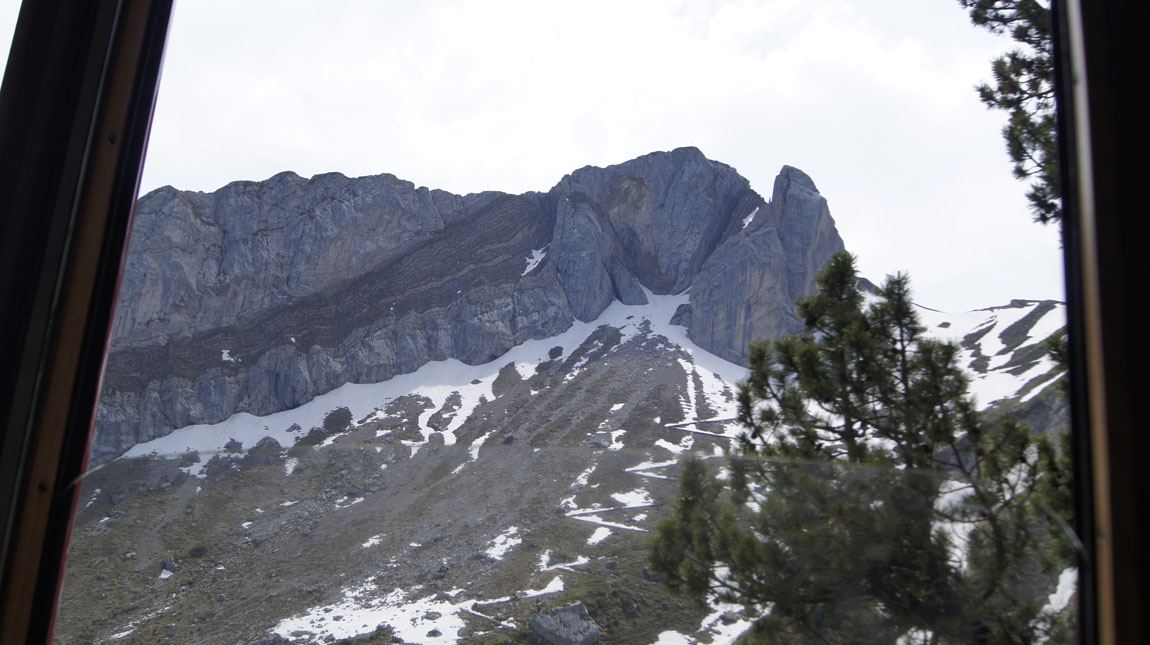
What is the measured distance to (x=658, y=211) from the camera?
5916 centimetres

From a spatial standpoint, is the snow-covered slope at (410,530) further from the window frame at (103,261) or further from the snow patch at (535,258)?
the snow patch at (535,258)

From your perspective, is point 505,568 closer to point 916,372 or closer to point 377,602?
point 377,602

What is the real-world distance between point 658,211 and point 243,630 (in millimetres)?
58816

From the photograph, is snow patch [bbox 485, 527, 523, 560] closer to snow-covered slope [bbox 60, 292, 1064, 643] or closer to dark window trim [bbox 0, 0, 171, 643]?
snow-covered slope [bbox 60, 292, 1064, 643]

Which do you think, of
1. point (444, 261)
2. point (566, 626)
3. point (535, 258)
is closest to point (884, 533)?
point (566, 626)

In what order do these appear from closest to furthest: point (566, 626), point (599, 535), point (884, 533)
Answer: point (884, 533)
point (566, 626)
point (599, 535)

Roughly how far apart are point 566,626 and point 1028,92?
67.7 inches

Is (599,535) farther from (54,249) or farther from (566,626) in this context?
(54,249)

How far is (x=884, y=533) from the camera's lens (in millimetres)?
1329

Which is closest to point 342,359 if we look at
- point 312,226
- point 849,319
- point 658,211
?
point 312,226

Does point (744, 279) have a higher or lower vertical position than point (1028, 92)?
higher

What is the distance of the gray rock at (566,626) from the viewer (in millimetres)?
1591

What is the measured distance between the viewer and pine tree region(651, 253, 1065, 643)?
1267mm

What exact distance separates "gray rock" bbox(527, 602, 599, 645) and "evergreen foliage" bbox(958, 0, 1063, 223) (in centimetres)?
121
